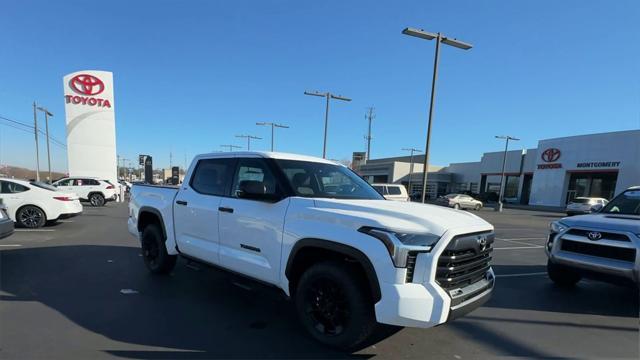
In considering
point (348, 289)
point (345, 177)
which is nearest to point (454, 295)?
point (348, 289)

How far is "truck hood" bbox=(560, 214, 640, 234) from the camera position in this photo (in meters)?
4.86

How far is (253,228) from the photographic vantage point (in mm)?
3871

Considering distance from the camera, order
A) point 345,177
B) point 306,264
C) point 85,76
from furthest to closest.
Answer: point 85,76
point 345,177
point 306,264

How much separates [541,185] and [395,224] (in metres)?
47.9

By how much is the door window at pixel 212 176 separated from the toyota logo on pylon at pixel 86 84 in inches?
1281

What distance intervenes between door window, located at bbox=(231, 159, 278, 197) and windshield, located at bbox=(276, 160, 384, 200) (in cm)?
17

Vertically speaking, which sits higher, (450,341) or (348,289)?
(348,289)

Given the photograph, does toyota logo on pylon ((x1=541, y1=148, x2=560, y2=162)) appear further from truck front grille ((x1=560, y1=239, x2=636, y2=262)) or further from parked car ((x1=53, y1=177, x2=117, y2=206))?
parked car ((x1=53, y1=177, x2=117, y2=206))

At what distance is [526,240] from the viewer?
12.5 metres

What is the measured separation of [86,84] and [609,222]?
3657 centimetres

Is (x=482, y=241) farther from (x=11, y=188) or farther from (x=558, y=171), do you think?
(x=558, y=171)

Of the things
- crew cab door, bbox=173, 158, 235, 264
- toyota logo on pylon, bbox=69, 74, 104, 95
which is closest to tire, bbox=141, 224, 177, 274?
crew cab door, bbox=173, 158, 235, 264

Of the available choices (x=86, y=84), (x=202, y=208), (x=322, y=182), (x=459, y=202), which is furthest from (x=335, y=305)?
(x=86, y=84)

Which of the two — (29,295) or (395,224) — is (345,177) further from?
(29,295)
